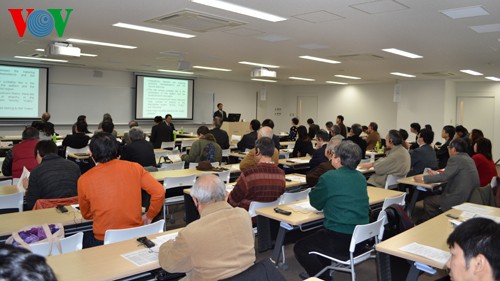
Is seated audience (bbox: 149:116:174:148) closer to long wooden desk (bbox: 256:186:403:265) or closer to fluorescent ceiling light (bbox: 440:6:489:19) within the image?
long wooden desk (bbox: 256:186:403:265)

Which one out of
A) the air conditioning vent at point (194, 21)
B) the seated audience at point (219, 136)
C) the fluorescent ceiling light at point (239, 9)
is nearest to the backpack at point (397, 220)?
the fluorescent ceiling light at point (239, 9)

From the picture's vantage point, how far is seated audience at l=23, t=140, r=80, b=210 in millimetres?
3832

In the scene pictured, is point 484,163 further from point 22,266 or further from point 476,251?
point 22,266

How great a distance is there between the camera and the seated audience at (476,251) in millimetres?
1544

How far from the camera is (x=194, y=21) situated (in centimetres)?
546

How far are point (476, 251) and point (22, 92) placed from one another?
42.5 feet

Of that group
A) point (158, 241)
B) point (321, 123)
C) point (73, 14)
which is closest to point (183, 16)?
point (73, 14)

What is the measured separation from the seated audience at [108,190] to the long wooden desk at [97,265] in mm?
459

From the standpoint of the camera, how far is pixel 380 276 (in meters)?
3.26

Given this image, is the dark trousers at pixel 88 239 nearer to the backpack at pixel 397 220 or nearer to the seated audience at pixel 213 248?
the seated audience at pixel 213 248

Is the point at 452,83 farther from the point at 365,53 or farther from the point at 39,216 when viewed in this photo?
the point at 39,216

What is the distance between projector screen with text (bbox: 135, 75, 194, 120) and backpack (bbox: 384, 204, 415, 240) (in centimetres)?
1210

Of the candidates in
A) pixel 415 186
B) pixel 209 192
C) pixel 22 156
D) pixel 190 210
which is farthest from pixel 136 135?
pixel 415 186

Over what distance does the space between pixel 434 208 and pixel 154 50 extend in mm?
6391
